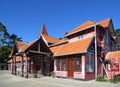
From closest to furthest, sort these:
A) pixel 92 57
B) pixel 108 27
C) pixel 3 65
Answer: pixel 92 57 → pixel 108 27 → pixel 3 65

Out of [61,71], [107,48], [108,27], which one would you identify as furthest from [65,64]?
[108,27]

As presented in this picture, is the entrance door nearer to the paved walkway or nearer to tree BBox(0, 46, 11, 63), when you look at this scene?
the paved walkway

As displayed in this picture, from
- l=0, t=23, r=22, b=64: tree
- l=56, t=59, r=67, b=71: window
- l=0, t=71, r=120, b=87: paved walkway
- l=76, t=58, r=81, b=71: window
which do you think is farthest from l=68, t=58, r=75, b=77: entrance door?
l=0, t=23, r=22, b=64: tree

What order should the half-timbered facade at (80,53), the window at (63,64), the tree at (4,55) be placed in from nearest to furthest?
1. the half-timbered facade at (80,53)
2. the window at (63,64)
3. the tree at (4,55)

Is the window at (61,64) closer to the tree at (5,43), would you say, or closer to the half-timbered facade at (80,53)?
the half-timbered facade at (80,53)

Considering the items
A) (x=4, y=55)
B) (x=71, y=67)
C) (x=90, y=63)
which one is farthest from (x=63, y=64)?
(x=4, y=55)

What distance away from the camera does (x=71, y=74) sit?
2462 cm

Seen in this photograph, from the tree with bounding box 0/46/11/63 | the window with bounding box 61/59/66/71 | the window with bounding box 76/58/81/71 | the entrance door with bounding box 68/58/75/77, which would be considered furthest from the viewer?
the tree with bounding box 0/46/11/63

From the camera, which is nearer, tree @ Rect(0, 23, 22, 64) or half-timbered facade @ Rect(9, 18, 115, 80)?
half-timbered facade @ Rect(9, 18, 115, 80)

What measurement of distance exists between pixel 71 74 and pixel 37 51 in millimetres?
6170

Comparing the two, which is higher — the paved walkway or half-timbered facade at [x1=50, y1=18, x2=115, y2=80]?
half-timbered facade at [x1=50, y1=18, x2=115, y2=80]

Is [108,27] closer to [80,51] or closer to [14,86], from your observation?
[80,51]

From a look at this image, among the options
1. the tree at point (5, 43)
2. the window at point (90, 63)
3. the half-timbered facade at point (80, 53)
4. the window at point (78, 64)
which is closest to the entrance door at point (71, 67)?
the half-timbered facade at point (80, 53)

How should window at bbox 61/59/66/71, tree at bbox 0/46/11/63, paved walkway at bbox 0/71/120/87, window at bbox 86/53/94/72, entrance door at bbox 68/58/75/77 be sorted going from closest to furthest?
paved walkway at bbox 0/71/120/87
window at bbox 86/53/94/72
entrance door at bbox 68/58/75/77
window at bbox 61/59/66/71
tree at bbox 0/46/11/63
